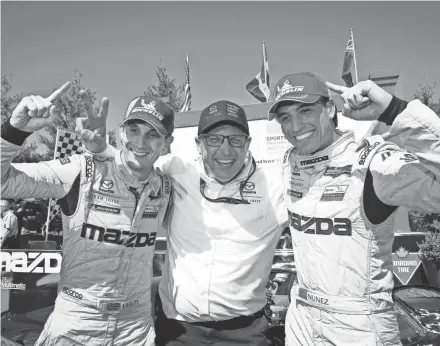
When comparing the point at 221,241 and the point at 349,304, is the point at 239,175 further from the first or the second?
the point at 349,304

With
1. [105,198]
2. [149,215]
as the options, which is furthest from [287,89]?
[105,198]

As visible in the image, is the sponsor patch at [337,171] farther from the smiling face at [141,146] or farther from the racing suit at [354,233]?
the smiling face at [141,146]

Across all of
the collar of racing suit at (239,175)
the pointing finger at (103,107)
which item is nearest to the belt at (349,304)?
the collar of racing suit at (239,175)

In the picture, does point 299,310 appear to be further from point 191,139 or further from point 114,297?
point 191,139

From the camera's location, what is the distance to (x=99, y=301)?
208 cm

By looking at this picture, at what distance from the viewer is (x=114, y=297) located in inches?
83.7

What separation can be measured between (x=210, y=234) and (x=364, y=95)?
1220 mm

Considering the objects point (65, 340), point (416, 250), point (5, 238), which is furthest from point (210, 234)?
point (5, 238)

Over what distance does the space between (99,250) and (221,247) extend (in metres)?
0.73

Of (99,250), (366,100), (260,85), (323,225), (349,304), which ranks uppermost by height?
(260,85)

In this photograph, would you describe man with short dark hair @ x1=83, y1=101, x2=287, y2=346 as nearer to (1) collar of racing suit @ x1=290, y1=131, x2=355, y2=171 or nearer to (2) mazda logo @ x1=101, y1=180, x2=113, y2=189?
(2) mazda logo @ x1=101, y1=180, x2=113, y2=189

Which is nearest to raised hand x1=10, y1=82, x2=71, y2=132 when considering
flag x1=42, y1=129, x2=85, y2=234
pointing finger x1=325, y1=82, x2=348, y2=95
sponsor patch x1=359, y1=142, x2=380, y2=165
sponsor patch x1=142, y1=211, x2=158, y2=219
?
sponsor patch x1=142, y1=211, x2=158, y2=219

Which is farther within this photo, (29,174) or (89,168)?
(89,168)

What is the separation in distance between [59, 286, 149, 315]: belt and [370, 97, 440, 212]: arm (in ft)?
4.99
